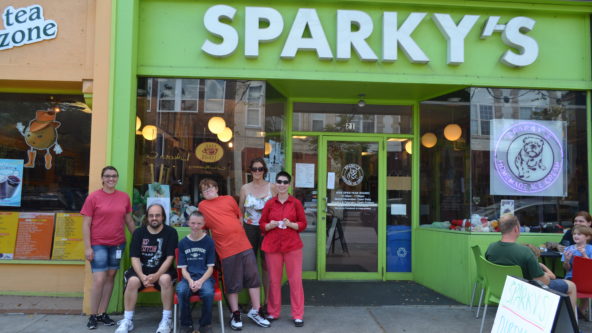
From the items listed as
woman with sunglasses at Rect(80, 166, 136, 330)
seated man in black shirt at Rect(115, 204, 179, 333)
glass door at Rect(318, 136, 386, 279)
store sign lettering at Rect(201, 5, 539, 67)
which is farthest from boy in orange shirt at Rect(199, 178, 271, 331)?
glass door at Rect(318, 136, 386, 279)

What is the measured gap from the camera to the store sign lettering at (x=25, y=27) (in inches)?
223

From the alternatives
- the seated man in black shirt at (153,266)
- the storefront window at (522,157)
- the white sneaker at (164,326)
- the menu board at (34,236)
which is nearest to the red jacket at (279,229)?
the seated man in black shirt at (153,266)

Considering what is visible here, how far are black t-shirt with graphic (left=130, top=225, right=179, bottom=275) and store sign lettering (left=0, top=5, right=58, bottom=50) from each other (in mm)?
2886

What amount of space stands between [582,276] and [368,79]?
3.26 meters

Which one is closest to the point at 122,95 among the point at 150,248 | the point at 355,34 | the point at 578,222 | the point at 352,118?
the point at 150,248

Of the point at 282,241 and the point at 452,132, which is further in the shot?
the point at 452,132

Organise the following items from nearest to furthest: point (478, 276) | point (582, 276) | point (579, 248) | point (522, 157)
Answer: point (582, 276), point (579, 248), point (478, 276), point (522, 157)

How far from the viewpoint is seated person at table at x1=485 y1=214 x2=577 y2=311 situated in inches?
171

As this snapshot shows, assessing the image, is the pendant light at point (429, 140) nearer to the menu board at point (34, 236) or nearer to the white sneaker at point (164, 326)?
the white sneaker at point (164, 326)

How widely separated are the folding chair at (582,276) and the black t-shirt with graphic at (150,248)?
14.1 feet

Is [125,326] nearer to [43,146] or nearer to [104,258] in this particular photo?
[104,258]

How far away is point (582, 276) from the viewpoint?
15.7ft

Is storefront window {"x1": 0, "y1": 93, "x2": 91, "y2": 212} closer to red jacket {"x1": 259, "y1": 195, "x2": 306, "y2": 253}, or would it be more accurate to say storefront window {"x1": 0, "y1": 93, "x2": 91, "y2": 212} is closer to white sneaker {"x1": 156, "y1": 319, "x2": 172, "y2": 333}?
white sneaker {"x1": 156, "y1": 319, "x2": 172, "y2": 333}

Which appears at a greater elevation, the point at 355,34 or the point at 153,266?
the point at 355,34
